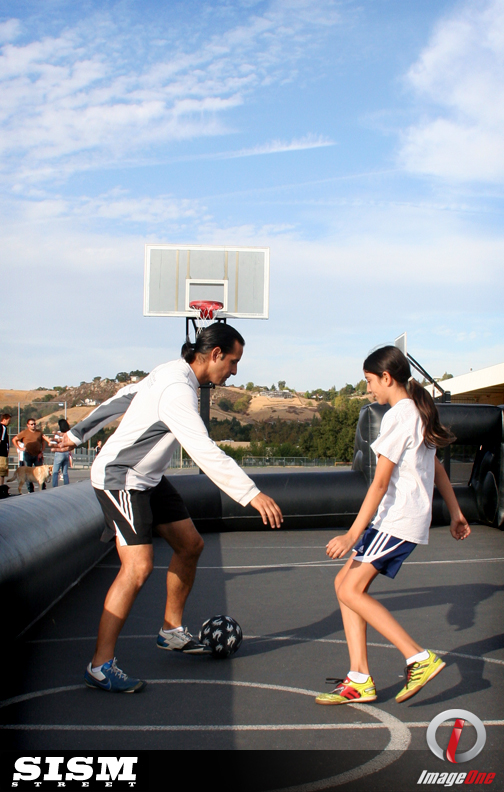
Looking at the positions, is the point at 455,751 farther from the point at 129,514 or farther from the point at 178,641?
the point at 178,641

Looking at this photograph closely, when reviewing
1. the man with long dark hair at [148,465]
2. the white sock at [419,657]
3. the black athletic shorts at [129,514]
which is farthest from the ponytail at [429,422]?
the black athletic shorts at [129,514]

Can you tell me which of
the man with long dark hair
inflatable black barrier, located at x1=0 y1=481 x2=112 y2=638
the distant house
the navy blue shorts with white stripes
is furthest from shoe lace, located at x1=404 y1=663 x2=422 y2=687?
the distant house

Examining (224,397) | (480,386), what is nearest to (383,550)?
(480,386)

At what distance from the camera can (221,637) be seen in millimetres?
4559

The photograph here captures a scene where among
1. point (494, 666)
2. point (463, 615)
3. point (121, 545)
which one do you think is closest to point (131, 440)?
point (121, 545)

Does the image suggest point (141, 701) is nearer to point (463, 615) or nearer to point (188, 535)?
point (188, 535)

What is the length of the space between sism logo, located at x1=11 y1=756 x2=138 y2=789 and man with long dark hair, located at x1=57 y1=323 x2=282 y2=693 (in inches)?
33.3

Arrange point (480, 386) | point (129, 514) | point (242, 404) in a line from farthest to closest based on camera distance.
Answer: point (242, 404) → point (480, 386) → point (129, 514)

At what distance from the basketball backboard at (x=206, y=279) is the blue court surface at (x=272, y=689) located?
45.9 feet

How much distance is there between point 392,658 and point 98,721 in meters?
1.93

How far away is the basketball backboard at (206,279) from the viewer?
2044cm

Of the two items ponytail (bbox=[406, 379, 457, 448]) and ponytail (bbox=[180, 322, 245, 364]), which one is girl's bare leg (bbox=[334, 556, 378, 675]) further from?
ponytail (bbox=[180, 322, 245, 364])

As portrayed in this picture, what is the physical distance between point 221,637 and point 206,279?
16968 mm

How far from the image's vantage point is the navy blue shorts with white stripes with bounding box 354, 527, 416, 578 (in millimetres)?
3637
